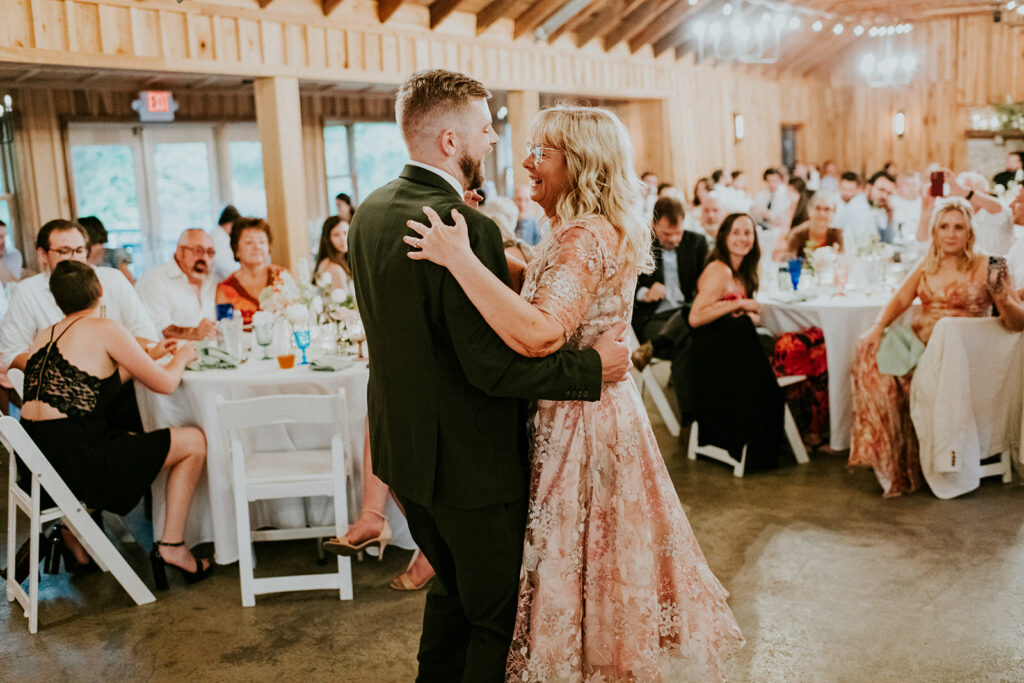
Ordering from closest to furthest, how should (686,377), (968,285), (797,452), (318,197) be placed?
1. (968,285)
2. (797,452)
3. (686,377)
4. (318,197)

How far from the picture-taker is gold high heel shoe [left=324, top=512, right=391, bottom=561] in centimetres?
329

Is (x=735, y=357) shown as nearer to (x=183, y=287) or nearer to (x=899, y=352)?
(x=899, y=352)

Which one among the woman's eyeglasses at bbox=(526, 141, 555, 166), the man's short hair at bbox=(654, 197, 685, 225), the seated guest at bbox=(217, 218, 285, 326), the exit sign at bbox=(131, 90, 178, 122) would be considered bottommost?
the seated guest at bbox=(217, 218, 285, 326)

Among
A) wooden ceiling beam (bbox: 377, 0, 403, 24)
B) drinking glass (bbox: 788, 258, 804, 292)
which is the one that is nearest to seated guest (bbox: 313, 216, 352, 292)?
drinking glass (bbox: 788, 258, 804, 292)

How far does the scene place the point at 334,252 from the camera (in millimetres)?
5781

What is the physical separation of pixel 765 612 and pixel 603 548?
1265 millimetres

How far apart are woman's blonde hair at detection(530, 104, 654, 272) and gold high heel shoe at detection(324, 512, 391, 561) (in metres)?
1.70

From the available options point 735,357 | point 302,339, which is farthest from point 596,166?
point 735,357

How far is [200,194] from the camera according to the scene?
10641 millimetres

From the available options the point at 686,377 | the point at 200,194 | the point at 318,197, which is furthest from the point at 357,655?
the point at 318,197

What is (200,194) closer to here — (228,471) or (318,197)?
(318,197)

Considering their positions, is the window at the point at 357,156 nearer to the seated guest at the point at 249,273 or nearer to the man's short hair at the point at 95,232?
the man's short hair at the point at 95,232

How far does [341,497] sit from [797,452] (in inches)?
102

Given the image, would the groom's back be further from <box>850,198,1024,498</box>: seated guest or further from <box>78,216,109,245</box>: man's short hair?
<box>78,216,109,245</box>: man's short hair
